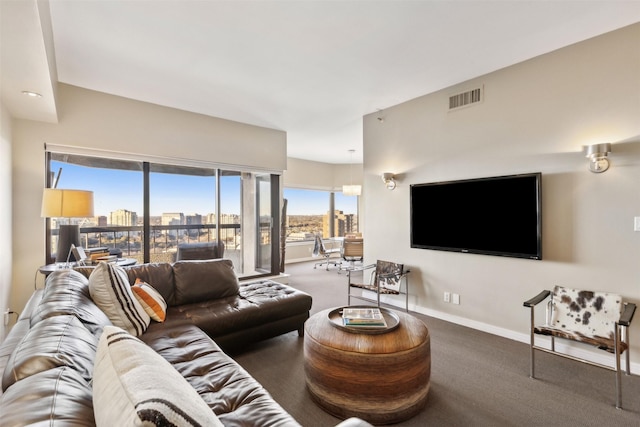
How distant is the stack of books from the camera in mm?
2297

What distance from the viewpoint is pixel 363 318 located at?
2.39 m

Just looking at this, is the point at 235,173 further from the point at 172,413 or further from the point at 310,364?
the point at 172,413

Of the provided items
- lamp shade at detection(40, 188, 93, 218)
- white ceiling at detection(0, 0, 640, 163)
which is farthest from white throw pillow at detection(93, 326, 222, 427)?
lamp shade at detection(40, 188, 93, 218)

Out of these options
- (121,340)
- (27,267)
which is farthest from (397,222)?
(27,267)

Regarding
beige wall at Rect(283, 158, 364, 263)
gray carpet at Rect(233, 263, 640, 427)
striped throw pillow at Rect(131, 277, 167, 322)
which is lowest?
gray carpet at Rect(233, 263, 640, 427)

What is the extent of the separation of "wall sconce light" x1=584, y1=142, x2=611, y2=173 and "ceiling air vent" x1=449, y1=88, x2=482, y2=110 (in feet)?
4.13

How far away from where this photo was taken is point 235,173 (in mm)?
5387

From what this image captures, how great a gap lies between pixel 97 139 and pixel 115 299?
2.60m

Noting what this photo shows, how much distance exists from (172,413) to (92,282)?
198cm

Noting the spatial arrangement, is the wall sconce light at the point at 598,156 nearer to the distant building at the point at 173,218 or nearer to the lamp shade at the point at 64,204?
the lamp shade at the point at 64,204

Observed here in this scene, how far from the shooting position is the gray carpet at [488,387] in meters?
2.02

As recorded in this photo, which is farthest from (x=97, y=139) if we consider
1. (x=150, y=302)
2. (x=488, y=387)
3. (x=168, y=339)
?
(x=488, y=387)

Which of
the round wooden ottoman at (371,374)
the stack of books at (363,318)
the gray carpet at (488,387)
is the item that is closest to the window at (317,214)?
the gray carpet at (488,387)

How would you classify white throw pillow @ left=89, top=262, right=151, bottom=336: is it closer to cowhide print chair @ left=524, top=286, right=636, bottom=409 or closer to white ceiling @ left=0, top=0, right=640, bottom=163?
white ceiling @ left=0, top=0, right=640, bottom=163
